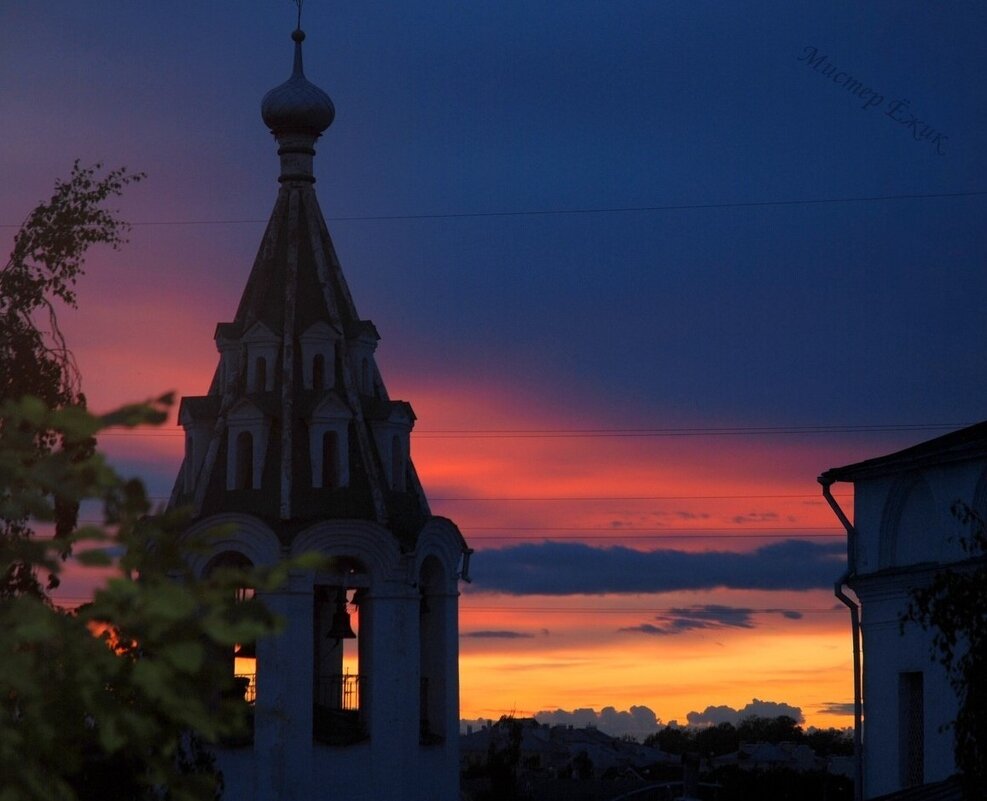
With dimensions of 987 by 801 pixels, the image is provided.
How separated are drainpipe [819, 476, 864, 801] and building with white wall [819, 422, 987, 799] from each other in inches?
0.7

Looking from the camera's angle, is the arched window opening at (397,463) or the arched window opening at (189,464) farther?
the arched window opening at (397,463)

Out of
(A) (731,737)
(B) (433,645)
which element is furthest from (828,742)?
(B) (433,645)

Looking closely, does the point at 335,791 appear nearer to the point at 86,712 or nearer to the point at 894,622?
the point at 894,622

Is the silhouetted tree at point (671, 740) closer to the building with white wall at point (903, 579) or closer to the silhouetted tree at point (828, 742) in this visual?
the silhouetted tree at point (828, 742)

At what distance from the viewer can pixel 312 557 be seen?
604 centimetres

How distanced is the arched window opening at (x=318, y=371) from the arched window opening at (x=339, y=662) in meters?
3.35

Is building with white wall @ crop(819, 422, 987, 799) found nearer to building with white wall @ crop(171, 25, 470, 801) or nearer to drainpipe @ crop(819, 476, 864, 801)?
drainpipe @ crop(819, 476, 864, 801)

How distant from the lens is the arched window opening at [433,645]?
29.2m

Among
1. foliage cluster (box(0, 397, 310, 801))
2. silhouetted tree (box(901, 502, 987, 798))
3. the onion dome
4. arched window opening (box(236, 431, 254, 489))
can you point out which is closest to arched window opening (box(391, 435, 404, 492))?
arched window opening (box(236, 431, 254, 489))

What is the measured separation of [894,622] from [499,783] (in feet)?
74.8

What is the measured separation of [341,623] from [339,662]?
50.2 inches

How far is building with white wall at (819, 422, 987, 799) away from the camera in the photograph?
2270 centimetres

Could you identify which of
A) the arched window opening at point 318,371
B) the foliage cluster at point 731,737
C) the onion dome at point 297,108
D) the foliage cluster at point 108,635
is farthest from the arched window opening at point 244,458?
the foliage cluster at point 731,737

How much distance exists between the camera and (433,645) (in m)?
29.4
